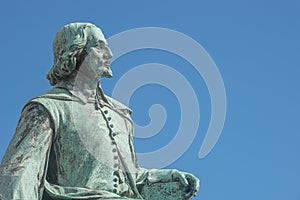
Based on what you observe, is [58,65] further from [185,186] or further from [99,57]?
[185,186]

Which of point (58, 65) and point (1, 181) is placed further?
point (58, 65)

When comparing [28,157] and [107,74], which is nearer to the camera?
[28,157]

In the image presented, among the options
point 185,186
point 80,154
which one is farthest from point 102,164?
point 185,186

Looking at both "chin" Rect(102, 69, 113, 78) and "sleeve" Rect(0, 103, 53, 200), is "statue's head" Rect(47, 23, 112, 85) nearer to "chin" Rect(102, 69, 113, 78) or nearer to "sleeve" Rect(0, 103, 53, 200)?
"chin" Rect(102, 69, 113, 78)

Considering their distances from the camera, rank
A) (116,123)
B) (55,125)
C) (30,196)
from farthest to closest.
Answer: (116,123) < (55,125) < (30,196)

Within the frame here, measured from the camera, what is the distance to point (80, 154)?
10.1 meters

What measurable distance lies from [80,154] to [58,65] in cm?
122

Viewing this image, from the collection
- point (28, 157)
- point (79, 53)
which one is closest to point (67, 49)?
point (79, 53)

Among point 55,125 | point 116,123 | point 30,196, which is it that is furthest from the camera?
point 116,123

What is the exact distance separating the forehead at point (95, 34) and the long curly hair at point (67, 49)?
0.06 m

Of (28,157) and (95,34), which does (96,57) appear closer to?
(95,34)

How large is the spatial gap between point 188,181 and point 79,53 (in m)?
2.11

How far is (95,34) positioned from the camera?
10.7 metres

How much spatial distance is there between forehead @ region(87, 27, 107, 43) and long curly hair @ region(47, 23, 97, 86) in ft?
0.20
